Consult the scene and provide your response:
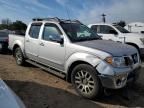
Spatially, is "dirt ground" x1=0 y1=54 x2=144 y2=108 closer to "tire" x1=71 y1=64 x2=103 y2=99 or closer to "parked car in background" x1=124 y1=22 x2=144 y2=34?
"tire" x1=71 y1=64 x2=103 y2=99

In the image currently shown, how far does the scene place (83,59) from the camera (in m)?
5.29

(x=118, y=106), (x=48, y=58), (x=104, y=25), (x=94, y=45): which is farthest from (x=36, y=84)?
(x=104, y=25)

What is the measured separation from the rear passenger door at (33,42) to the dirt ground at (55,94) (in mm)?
673

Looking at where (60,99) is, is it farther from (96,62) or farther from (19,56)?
(19,56)

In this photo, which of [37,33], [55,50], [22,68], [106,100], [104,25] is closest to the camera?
[106,100]

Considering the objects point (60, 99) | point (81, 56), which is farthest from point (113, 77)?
point (60, 99)

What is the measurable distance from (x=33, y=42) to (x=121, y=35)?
5.66 meters

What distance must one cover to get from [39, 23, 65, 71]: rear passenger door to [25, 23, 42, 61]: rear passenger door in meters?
0.35

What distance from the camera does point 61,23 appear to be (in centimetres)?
655

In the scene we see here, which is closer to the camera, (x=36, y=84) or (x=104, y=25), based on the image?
(x=36, y=84)

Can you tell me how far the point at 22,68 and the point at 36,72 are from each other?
80cm

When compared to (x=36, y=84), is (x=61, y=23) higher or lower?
higher

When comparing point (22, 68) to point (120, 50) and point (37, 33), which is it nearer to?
point (37, 33)

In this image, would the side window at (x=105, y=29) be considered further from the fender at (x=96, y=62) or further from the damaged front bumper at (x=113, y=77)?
the damaged front bumper at (x=113, y=77)
